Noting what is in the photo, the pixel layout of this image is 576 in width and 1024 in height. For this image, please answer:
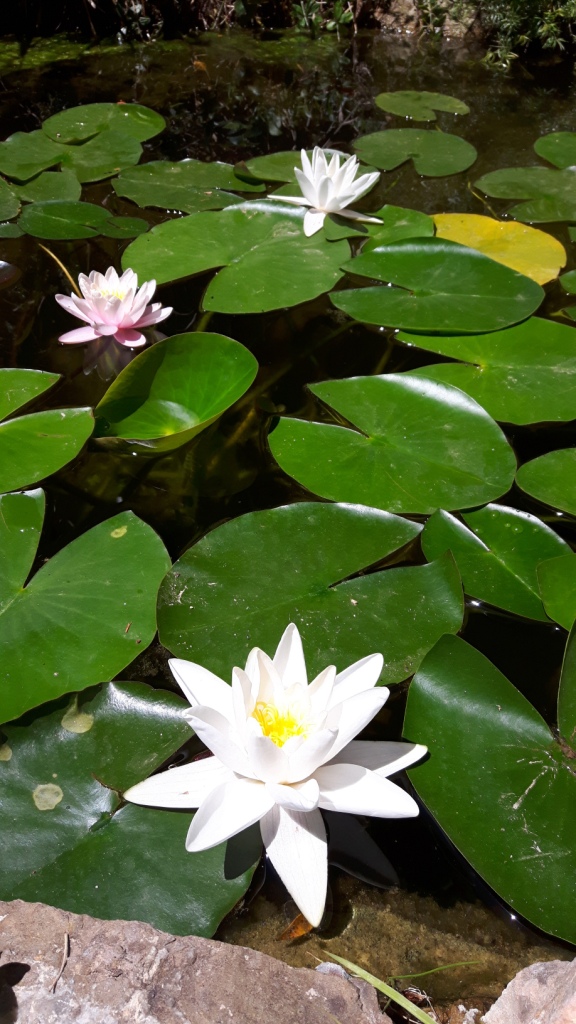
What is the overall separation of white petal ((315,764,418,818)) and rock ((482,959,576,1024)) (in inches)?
11.0

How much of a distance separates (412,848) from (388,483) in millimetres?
899

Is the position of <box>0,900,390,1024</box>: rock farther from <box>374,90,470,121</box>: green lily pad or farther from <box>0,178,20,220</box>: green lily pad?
<box>374,90,470,121</box>: green lily pad

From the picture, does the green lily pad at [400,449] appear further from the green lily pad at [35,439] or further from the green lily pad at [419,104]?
the green lily pad at [419,104]

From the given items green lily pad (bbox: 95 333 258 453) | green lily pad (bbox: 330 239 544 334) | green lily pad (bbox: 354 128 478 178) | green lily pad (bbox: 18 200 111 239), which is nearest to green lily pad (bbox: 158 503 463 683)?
green lily pad (bbox: 95 333 258 453)

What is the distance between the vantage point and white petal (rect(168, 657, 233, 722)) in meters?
1.28

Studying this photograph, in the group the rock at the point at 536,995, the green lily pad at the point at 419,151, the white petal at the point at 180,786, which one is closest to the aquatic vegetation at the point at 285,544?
the white petal at the point at 180,786

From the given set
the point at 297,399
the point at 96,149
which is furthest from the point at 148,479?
the point at 96,149

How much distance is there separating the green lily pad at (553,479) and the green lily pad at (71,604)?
977 millimetres

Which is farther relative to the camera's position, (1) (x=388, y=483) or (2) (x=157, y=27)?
(2) (x=157, y=27)

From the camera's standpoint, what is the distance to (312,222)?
2846 millimetres

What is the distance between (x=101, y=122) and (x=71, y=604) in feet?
10.6

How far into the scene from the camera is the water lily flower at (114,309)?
2.33 metres

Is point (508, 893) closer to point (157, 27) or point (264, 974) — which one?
point (264, 974)

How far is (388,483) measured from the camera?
1875 millimetres
